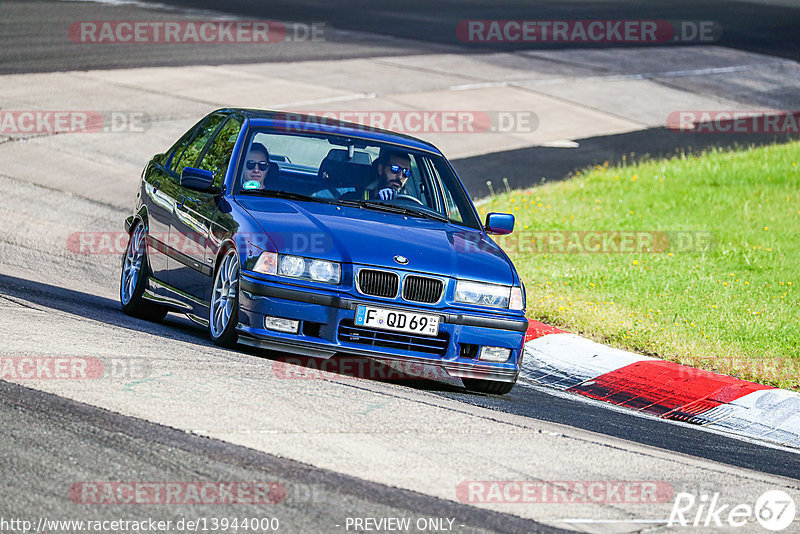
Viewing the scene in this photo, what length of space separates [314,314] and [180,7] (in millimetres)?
24721

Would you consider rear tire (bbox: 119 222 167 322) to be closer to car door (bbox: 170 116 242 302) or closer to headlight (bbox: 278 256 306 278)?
car door (bbox: 170 116 242 302)

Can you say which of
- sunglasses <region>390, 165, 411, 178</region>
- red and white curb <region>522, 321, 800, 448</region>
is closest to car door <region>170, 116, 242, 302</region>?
sunglasses <region>390, 165, 411, 178</region>

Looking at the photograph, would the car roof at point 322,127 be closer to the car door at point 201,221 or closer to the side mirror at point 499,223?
the car door at point 201,221

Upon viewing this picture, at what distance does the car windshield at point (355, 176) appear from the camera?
8414mm

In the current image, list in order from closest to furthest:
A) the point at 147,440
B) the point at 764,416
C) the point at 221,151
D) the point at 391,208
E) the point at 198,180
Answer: the point at 147,440
the point at 198,180
the point at 391,208
the point at 764,416
the point at 221,151

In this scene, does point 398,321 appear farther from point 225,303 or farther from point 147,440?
point 147,440

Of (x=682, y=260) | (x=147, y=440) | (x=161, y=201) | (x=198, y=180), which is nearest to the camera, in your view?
(x=147, y=440)

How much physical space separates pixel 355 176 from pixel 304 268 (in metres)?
1.42

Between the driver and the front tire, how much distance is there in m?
1.23

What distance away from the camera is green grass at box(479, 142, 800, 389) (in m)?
10.1

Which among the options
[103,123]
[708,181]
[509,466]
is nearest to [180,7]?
[103,123]

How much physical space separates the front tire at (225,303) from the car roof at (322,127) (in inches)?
52.9

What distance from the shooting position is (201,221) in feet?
27.3

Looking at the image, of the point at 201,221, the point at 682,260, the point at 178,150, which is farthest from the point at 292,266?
the point at 682,260
